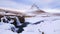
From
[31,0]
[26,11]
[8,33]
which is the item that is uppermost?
[31,0]

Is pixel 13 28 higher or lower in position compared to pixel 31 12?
lower

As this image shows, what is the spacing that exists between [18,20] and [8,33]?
18 centimetres

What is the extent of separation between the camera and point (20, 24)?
1174 millimetres

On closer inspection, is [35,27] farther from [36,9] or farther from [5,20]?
[5,20]

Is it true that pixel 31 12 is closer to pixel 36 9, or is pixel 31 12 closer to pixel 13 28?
pixel 36 9

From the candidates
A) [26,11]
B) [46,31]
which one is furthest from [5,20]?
[46,31]

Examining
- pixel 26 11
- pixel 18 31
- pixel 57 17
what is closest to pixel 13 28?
pixel 18 31

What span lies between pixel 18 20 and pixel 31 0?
282mm

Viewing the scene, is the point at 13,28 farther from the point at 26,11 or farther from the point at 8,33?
the point at 26,11

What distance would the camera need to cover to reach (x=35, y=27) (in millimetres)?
1160

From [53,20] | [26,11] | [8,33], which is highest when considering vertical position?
[26,11]

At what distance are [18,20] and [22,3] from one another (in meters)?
0.21

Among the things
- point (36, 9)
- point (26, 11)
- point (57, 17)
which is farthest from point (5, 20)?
point (57, 17)

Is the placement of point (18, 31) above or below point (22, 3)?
below
